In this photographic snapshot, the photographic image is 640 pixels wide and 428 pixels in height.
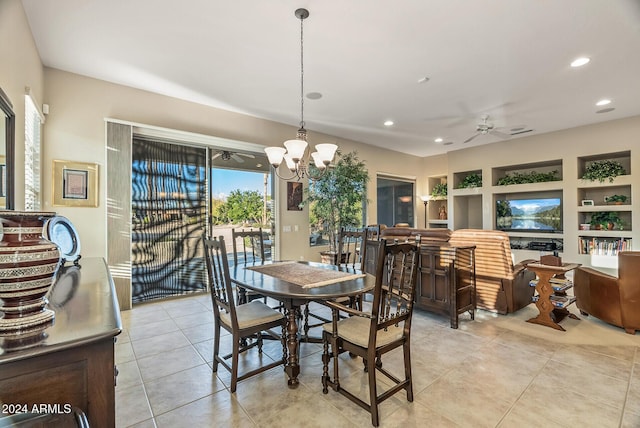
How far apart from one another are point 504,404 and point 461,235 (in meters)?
2.21

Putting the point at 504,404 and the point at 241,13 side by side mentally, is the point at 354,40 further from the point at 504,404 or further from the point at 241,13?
the point at 504,404

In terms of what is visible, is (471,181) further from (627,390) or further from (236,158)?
(627,390)

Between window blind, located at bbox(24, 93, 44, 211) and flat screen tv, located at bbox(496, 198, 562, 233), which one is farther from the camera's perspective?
flat screen tv, located at bbox(496, 198, 562, 233)

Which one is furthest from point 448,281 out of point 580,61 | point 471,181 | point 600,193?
point 600,193

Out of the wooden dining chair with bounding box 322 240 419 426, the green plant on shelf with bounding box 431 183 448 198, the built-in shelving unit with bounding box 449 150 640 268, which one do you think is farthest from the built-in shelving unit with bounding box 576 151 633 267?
the wooden dining chair with bounding box 322 240 419 426

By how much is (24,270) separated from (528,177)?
8.14 m

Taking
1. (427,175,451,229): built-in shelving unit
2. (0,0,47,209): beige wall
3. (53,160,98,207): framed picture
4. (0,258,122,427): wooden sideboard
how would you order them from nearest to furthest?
(0,258,122,427): wooden sideboard
(0,0,47,209): beige wall
(53,160,98,207): framed picture
(427,175,451,229): built-in shelving unit

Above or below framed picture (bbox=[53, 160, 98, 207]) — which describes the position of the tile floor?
below

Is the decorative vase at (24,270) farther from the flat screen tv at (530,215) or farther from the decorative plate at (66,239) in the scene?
the flat screen tv at (530,215)

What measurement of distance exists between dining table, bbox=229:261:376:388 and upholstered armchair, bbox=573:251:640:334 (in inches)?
108

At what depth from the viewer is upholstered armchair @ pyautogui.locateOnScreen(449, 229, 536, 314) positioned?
359 centimetres

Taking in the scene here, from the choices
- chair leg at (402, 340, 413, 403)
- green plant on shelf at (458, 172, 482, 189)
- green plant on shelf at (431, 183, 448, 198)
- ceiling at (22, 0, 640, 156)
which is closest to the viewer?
chair leg at (402, 340, 413, 403)

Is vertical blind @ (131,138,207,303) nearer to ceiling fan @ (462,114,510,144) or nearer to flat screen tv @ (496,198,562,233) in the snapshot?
ceiling fan @ (462,114,510,144)

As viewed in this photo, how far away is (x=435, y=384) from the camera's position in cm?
223
